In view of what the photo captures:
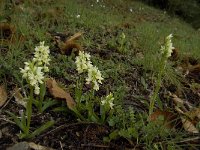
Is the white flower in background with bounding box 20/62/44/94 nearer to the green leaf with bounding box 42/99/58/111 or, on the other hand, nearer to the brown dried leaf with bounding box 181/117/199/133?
the green leaf with bounding box 42/99/58/111

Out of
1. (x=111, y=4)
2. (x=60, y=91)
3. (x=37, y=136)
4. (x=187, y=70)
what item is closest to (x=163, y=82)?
(x=187, y=70)

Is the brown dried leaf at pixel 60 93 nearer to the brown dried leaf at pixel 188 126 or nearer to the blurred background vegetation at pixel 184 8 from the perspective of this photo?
the brown dried leaf at pixel 188 126

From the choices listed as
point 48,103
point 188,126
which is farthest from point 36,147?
point 188,126

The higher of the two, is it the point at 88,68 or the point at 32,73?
the point at 32,73

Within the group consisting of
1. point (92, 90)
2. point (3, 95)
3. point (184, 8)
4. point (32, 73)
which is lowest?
point (184, 8)

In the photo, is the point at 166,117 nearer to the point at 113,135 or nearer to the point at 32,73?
the point at 113,135

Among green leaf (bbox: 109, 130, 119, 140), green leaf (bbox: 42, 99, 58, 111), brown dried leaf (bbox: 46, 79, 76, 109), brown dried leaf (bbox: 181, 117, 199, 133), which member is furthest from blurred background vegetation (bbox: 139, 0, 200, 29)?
green leaf (bbox: 109, 130, 119, 140)
